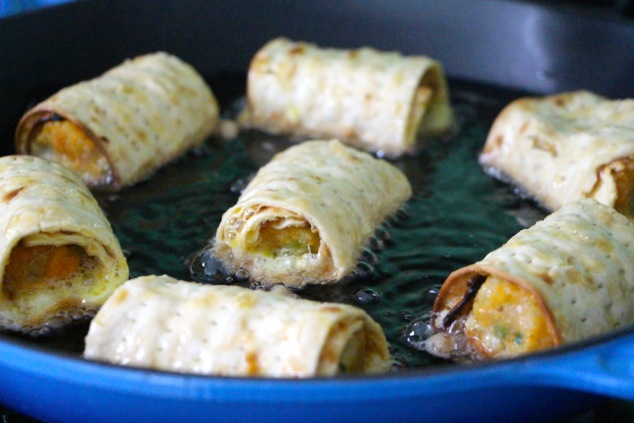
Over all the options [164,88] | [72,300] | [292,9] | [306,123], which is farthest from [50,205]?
[292,9]

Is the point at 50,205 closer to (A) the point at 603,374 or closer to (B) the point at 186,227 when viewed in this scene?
(B) the point at 186,227

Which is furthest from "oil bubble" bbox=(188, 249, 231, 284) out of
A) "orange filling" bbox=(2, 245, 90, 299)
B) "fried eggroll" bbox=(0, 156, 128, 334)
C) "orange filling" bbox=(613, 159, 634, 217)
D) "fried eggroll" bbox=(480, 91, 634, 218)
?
"orange filling" bbox=(613, 159, 634, 217)

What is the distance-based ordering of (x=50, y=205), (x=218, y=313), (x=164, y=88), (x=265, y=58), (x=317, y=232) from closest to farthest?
(x=218, y=313) < (x=50, y=205) < (x=317, y=232) < (x=164, y=88) < (x=265, y=58)

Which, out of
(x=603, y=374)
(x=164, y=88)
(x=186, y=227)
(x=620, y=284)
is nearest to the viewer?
(x=603, y=374)

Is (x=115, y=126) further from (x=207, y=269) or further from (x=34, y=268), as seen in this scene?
(x=34, y=268)

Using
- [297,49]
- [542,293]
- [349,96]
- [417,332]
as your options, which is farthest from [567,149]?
[297,49]
